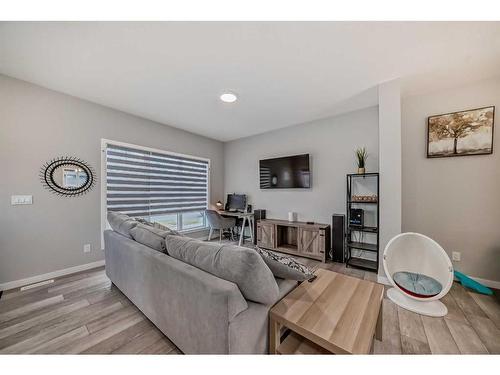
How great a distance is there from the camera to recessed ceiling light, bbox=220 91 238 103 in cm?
247

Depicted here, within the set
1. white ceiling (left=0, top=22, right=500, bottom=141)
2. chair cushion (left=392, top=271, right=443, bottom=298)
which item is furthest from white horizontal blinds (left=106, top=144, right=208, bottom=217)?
chair cushion (left=392, top=271, right=443, bottom=298)

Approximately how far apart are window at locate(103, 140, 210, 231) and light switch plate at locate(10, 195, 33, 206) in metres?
0.76

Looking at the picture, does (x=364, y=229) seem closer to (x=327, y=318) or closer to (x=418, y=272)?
(x=418, y=272)

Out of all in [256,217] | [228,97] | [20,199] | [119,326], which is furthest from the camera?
[256,217]

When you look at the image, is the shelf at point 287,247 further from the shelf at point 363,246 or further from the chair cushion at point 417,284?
the chair cushion at point 417,284

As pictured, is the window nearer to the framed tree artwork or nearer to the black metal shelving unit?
the black metal shelving unit

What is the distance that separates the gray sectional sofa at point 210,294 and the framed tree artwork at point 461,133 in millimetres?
2680

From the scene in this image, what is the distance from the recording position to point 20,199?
223 cm

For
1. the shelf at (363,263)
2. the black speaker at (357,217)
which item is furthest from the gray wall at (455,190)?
the shelf at (363,263)

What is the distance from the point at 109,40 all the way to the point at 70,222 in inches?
91.5

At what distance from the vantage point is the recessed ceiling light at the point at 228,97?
2475mm

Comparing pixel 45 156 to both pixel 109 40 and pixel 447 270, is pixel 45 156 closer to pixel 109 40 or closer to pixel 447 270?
pixel 109 40

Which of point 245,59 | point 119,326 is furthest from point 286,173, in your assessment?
point 119,326

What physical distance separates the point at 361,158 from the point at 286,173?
1336mm
